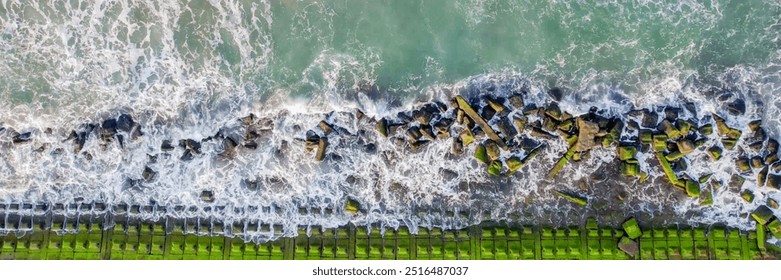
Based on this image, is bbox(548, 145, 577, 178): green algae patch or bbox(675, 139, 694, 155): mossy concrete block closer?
bbox(675, 139, 694, 155): mossy concrete block

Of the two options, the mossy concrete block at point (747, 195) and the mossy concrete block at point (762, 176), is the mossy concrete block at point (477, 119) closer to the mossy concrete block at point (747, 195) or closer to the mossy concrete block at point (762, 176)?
the mossy concrete block at point (747, 195)

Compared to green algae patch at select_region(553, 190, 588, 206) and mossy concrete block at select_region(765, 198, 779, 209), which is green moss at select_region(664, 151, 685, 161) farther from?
mossy concrete block at select_region(765, 198, 779, 209)

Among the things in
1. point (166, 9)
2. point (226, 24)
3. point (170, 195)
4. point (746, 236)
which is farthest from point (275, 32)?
point (746, 236)

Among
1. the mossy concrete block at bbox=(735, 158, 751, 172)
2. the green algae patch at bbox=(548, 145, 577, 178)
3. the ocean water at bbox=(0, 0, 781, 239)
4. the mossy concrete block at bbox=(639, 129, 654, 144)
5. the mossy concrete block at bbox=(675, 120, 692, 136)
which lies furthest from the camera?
the ocean water at bbox=(0, 0, 781, 239)

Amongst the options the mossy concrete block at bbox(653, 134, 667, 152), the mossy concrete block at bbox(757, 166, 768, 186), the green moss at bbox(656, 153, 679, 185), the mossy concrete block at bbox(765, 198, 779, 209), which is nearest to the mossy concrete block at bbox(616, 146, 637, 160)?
the mossy concrete block at bbox(653, 134, 667, 152)

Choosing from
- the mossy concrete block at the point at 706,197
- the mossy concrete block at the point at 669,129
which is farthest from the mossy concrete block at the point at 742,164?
the mossy concrete block at the point at 669,129
